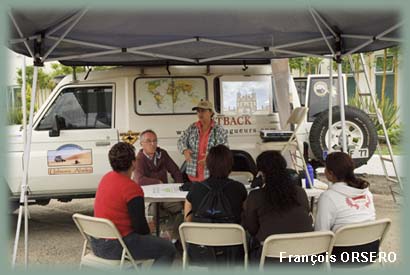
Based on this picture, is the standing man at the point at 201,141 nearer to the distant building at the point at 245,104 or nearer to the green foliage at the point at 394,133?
the distant building at the point at 245,104

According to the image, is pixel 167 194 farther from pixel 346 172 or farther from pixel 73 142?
pixel 73 142

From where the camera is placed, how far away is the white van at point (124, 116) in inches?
241

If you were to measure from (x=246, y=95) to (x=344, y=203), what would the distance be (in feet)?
11.1

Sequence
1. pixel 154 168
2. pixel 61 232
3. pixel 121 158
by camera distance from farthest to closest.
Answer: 1. pixel 61 232
2. pixel 154 168
3. pixel 121 158

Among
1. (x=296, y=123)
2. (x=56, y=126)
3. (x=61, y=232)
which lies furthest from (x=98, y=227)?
(x=296, y=123)

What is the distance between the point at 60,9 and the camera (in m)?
3.99

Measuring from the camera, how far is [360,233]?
321cm

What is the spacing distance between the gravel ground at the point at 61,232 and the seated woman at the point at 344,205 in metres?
1.29

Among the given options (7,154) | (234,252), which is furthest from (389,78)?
(234,252)

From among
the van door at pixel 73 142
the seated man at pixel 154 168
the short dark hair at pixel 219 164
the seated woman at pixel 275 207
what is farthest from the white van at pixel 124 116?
the seated woman at pixel 275 207

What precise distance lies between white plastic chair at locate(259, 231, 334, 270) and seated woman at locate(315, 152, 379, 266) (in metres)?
0.29

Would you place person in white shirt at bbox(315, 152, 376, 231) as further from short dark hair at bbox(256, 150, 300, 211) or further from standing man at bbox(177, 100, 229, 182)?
standing man at bbox(177, 100, 229, 182)

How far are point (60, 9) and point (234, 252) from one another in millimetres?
2388

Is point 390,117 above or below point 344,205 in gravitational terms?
above
